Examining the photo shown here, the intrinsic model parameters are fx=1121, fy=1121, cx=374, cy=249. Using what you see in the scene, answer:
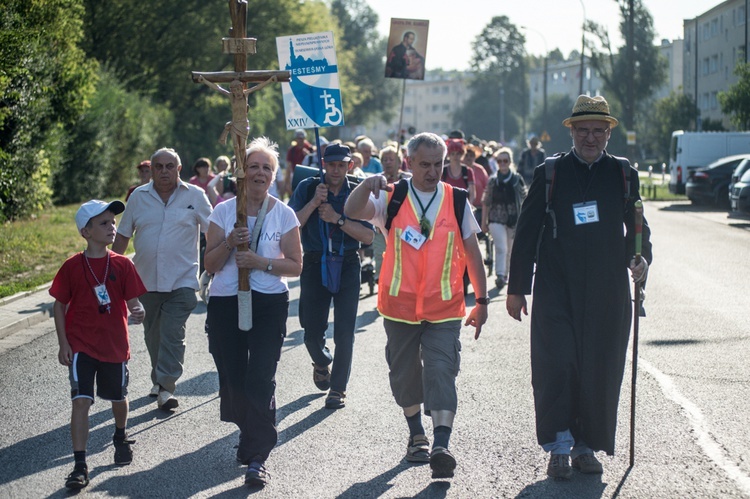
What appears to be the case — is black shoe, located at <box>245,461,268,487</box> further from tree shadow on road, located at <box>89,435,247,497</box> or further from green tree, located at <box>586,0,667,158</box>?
green tree, located at <box>586,0,667,158</box>

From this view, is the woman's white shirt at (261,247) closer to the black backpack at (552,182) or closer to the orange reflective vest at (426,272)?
the orange reflective vest at (426,272)

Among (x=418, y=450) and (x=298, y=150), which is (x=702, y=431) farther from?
(x=298, y=150)

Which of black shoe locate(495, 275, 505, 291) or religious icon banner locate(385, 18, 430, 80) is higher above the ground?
religious icon banner locate(385, 18, 430, 80)

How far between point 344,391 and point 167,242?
1652mm

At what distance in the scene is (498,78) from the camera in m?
113

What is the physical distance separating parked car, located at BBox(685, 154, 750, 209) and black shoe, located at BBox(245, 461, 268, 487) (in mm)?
29965

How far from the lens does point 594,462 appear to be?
5.93 meters

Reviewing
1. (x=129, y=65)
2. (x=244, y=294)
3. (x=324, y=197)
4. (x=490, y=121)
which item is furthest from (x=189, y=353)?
(x=490, y=121)

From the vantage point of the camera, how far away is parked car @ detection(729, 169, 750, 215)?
2639cm

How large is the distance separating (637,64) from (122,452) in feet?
298

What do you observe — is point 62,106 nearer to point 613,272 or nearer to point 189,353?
point 189,353

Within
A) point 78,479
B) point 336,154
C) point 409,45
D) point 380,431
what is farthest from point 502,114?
point 78,479

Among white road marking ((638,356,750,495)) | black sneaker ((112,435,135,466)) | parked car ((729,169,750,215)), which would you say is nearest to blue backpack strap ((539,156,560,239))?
white road marking ((638,356,750,495))

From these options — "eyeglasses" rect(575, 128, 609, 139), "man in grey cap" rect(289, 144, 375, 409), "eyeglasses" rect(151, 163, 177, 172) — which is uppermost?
"eyeglasses" rect(575, 128, 609, 139)
